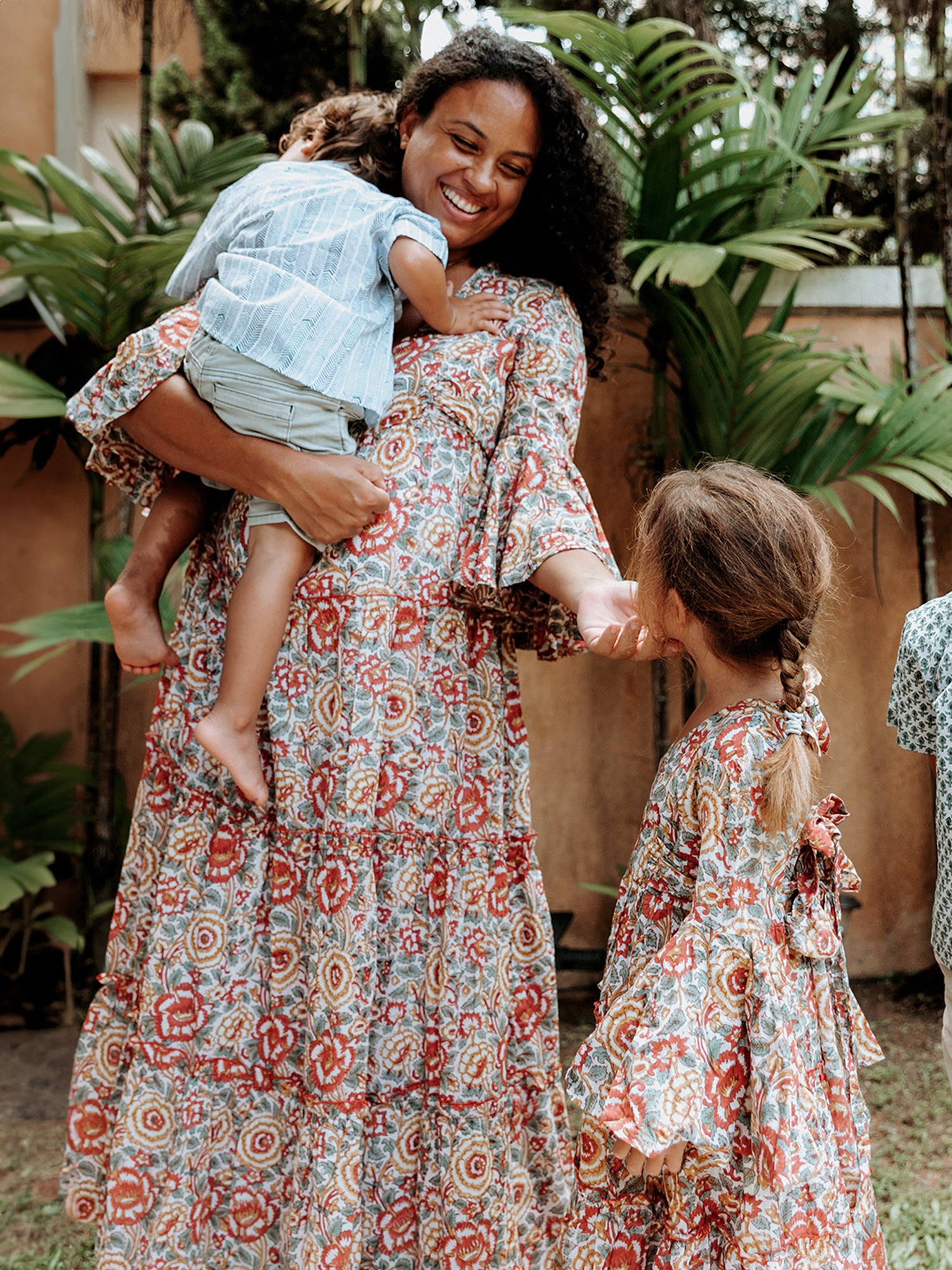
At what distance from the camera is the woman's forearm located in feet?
5.41

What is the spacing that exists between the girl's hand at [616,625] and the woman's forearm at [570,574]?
22mm

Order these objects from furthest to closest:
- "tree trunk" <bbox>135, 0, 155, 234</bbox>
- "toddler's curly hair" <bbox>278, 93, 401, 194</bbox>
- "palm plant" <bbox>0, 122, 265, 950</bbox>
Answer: "tree trunk" <bbox>135, 0, 155, 234</bbox>, "palm plant" <bbox>0, 122, 265, 950</bbox>, "toddler's curly hair" <bbox>278, 93, 401, 194</bbox>

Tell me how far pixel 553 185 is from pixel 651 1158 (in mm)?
1508

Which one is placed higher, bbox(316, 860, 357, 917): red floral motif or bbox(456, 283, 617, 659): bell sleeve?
bbox(456, 283, 617, 659): bell sleeve

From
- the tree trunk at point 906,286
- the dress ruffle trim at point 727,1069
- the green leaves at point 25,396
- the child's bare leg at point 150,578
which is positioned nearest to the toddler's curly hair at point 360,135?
the child's bare leg at point 150,578

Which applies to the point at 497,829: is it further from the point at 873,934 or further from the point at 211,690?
the point at 873,934

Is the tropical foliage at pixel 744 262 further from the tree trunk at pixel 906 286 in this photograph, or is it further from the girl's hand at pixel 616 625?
the girl's hand at pixel 616 625

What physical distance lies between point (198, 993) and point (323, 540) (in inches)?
28.6

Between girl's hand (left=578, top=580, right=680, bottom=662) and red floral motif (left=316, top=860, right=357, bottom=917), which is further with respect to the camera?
red floral motif (left=316, top=860, right=357, bottom=917)

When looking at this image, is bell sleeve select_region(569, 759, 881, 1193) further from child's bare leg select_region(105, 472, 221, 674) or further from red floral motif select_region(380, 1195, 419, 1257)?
child's bare leg select_region(105, 472, 221, 674)

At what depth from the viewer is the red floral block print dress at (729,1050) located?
1367mm

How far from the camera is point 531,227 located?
1979 millimetres

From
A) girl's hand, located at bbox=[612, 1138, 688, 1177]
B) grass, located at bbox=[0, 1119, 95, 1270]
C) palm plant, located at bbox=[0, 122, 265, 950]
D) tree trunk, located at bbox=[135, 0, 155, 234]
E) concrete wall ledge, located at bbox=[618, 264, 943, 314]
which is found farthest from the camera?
concrete wall ledge, located at bbox=[618, 264, 943, 314]

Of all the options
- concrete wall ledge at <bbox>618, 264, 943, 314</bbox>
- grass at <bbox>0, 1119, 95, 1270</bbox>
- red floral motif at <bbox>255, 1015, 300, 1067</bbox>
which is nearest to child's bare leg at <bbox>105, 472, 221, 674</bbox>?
red floral motif at <bbox>255, 1015, 300, 1067</bbox>
